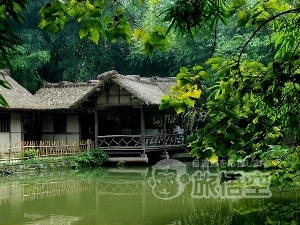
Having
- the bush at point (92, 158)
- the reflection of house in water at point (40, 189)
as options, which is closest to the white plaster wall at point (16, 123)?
the bush at point (92, 158)

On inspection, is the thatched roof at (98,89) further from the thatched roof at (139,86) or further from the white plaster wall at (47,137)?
the white plaster wall at (47,137)

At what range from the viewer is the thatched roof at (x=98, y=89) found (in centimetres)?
1836

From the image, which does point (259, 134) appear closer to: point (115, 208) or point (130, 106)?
point (115, 208)

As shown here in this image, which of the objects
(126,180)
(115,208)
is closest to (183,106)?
(115,208)

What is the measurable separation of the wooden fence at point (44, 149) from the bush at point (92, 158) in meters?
0.76

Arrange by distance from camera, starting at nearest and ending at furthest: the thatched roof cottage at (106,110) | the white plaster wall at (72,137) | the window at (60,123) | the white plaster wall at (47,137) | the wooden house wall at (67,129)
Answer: the thatched roof cottage at (106,110) → the white plaster wall at (72,137) → the wooden house wall at (67,129) → the window at (60,123) → the white plaster wall at (47,137)

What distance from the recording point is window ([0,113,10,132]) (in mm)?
18562

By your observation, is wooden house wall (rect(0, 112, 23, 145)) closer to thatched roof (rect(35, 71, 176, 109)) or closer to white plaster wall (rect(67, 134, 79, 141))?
thatched roof (rect(35, 71, 176, 109))

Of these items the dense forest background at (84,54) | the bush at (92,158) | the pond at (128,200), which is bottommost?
the pond at (128,200)

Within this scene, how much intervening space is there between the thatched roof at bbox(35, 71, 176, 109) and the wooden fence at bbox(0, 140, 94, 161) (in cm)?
175

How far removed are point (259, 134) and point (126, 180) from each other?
11506 mm

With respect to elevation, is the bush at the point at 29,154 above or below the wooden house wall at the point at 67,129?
below

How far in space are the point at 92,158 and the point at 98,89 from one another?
3071mm

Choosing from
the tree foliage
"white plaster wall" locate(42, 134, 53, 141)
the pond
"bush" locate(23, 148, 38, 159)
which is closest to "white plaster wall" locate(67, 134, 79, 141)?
"white plaster wall" locate(42, 134, 53, 141)
